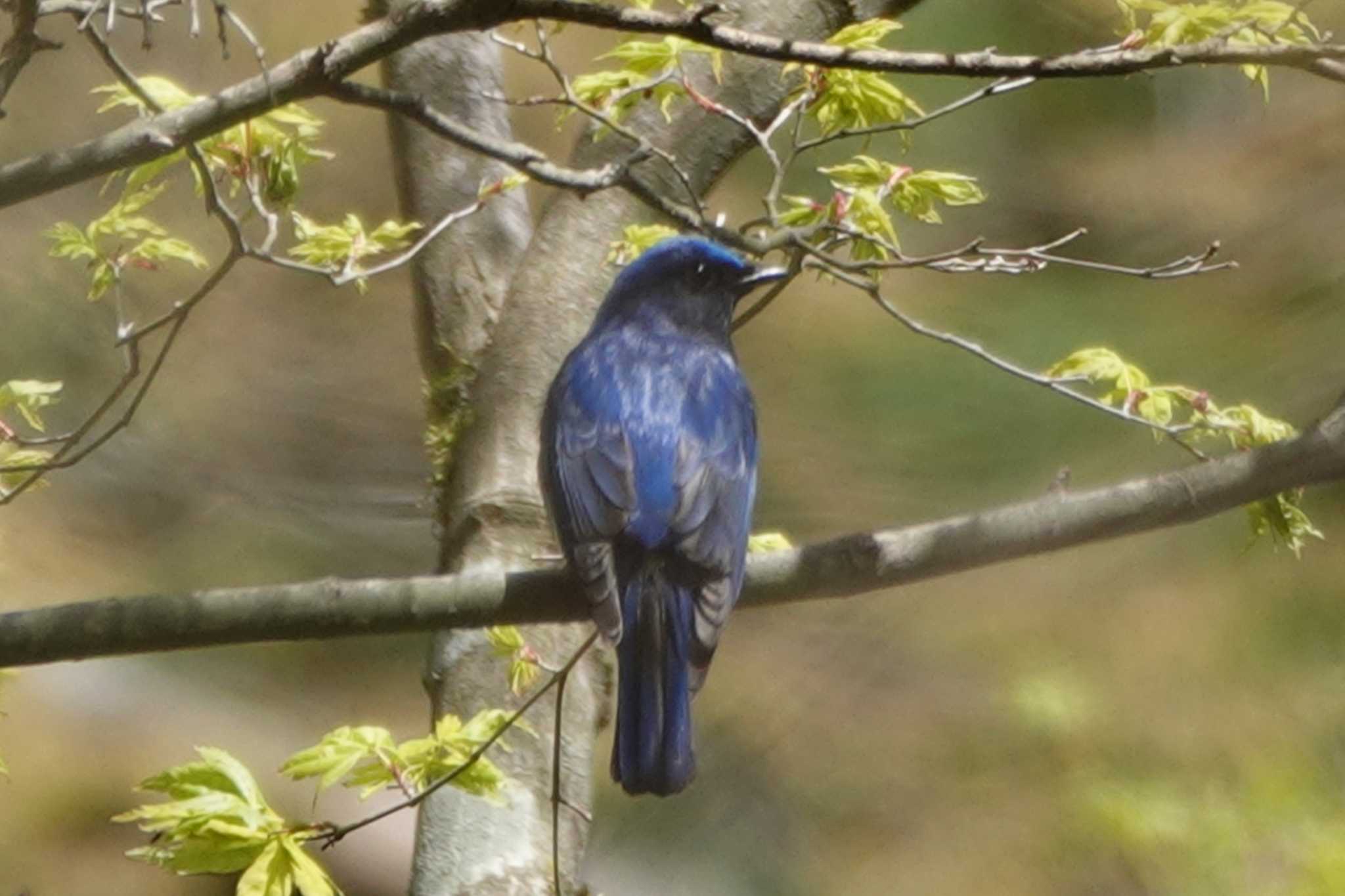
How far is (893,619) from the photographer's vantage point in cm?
525

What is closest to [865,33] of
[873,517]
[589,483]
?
[589,483]

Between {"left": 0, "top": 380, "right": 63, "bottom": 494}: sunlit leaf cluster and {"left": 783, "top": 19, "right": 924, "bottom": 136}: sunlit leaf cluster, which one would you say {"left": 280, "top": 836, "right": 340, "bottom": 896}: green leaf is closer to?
{"left": 0, "top": 380, "right": 63, "bottom": 494}: sunlit leaf cluster

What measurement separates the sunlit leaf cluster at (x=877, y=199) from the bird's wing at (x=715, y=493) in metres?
0.31

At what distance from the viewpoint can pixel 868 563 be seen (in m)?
1.87

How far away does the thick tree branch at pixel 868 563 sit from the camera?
1.78 meters

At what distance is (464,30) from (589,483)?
79 cm

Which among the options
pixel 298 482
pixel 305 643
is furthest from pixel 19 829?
pixel 298 482

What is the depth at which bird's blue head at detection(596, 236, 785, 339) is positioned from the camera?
2551 millimetres

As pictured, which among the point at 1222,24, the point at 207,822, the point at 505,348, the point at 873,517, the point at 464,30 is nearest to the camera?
the point at 464,30

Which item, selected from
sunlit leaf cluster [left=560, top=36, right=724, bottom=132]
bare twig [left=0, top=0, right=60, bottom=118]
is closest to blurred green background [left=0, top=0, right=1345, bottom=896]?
sunlit leaf cluster [left=560, top=36, right=724, bottom=132]

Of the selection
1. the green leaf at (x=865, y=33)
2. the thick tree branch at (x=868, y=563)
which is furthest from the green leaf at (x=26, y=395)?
the green leaf at (x=865, y=33)

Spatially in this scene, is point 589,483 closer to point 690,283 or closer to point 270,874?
point 690,283

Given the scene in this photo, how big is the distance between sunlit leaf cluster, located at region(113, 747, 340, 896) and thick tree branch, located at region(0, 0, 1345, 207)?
0.63 meters

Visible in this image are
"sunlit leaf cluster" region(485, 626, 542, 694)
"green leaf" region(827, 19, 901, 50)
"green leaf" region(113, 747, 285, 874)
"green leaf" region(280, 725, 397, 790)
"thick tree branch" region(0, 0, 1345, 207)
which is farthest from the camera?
"sunlit leaf cluster" region(485, 626, 542, 694)
